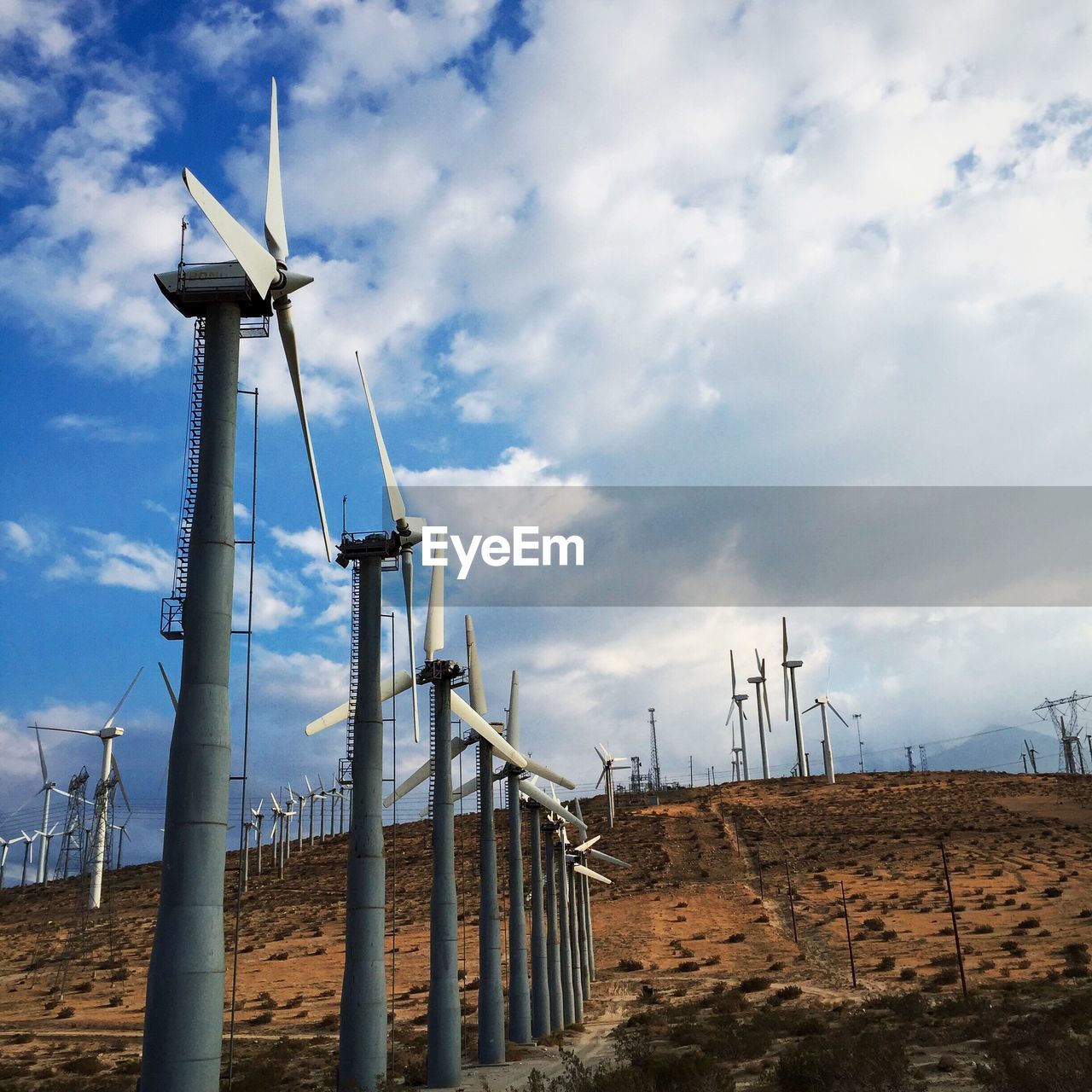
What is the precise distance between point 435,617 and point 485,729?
5.08 meters

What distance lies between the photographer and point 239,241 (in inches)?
932

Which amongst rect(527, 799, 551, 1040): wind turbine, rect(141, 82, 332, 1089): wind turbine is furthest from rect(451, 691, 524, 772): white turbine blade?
rect(141, 82, 332, 1089): wind turbine

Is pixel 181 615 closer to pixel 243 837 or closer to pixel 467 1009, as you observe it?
pixel 243 837

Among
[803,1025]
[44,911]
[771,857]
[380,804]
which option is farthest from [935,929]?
[44,911]

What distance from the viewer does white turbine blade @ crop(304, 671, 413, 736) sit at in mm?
34191

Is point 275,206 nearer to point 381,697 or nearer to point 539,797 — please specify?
point 381,697

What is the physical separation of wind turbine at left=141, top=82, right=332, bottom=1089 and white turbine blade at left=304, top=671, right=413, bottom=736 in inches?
435

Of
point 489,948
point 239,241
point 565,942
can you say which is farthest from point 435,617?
point 565,942

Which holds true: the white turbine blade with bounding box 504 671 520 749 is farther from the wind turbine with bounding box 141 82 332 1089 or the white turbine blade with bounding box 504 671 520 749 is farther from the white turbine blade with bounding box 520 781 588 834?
the wind turbine with bounding box 141 82 332 1089

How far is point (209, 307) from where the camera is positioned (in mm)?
24062

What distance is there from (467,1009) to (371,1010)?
37.7 metres

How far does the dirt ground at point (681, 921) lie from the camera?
53.5m

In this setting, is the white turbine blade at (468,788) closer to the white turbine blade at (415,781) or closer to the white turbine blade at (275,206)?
the white turbine blade at (415,781)

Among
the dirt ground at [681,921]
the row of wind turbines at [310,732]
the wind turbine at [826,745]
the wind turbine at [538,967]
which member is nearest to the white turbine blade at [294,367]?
the row of wind turbines at [310,732]
